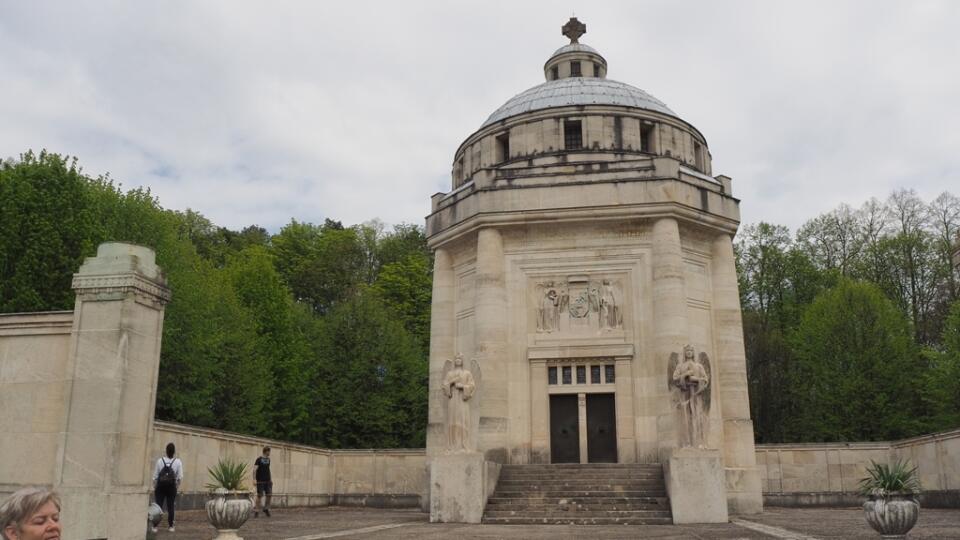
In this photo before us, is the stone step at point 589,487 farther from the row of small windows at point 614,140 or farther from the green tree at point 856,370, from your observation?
the green tree at point 856,370

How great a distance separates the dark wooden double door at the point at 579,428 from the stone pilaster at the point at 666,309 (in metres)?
1.75

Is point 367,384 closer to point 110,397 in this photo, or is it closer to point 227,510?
point 227,510

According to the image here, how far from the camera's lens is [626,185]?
2608cm

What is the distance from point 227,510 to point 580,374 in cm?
1523

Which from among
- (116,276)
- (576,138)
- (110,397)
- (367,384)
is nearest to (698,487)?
(110,397)

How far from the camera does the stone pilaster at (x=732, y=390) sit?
2488 cm

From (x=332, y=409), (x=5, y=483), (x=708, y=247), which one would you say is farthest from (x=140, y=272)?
(x=332, y=409)

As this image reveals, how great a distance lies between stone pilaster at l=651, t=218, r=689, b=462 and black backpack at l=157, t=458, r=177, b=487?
14.3 metres

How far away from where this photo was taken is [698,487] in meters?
20.0

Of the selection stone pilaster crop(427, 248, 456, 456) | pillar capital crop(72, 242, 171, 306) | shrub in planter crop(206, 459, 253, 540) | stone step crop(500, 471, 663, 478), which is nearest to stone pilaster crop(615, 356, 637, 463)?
stone step crop(500, 471, 663, 478)

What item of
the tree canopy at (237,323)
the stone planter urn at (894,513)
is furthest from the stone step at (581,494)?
the tree canopy at (237,323)

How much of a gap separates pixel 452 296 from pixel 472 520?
10.8m

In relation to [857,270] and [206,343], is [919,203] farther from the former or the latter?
[206,343]

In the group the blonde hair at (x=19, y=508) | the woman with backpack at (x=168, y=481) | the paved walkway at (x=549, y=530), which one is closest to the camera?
the blonde hair at (x=19, y=508)
